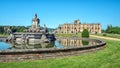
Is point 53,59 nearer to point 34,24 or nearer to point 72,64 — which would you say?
point 72,64

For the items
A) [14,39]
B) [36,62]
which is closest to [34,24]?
[14,39]

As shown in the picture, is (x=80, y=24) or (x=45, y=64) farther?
(x=80, y=24)

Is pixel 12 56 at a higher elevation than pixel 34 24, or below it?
below

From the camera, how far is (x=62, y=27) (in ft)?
402

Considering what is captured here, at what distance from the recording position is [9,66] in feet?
39.8

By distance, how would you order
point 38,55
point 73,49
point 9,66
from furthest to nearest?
point 73,49
point 38,55
point 9,66

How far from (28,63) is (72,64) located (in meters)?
3.07

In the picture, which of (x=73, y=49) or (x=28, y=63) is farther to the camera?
(x=73, y=49)

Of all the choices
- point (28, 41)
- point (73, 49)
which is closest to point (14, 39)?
point (28, 41)

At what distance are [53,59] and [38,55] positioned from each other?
3.98 feet

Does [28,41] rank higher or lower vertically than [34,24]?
lower

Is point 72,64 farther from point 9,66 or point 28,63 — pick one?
point 9,66

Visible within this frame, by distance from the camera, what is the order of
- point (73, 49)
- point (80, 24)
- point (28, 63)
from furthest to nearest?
point (80, 24)
point (73, 49)
point (28, 63)

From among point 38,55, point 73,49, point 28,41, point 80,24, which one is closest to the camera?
point 38,55
